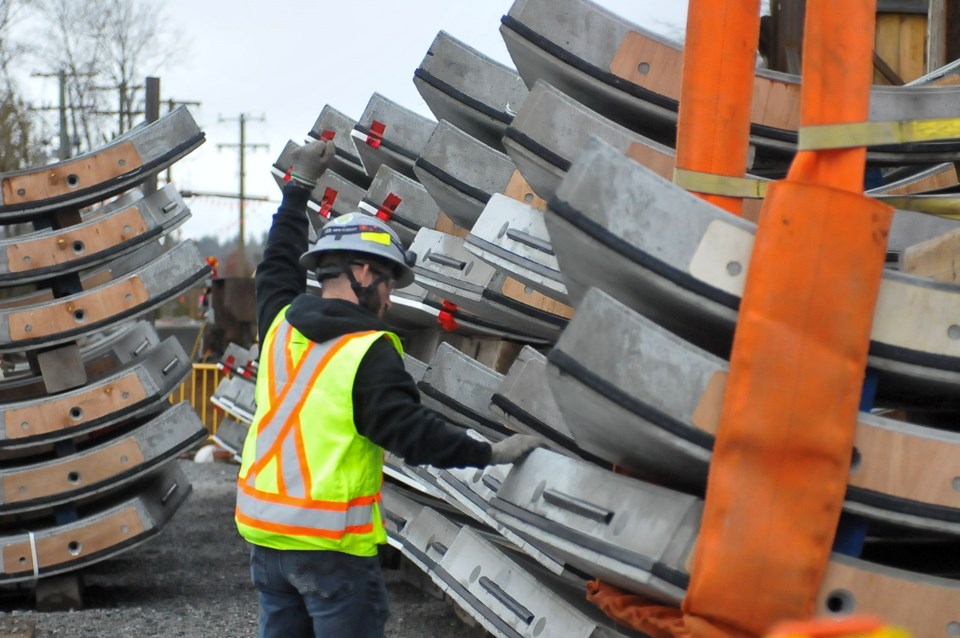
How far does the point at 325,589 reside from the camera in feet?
13.5

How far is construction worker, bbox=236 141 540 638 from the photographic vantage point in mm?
4074

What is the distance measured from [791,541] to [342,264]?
1.80m

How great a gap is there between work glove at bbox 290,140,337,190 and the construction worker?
96cm

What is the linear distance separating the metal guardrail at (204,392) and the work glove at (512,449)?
1629cm

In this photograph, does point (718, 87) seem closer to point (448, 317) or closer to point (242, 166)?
point (448, 317)

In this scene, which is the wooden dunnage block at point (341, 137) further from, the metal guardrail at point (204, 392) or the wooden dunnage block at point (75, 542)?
the metal guardrail at point (204, 392)

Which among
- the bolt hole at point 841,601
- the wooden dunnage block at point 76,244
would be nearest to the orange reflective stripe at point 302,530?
the bolt hole at point 841,601

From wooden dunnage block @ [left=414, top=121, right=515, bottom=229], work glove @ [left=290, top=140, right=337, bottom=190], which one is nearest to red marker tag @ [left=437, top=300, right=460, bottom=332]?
wooden dunnage block @ [left=414, top=121, right=515, bottom=229]

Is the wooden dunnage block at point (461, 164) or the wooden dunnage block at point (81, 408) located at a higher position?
the wooden dunnage block at point (461, 164)

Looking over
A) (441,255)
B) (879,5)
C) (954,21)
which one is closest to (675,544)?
(441,255)

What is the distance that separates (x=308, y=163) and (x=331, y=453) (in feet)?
5.16

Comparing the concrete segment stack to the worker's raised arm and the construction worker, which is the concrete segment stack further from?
the worker's raised arm

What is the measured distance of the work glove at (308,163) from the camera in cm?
523

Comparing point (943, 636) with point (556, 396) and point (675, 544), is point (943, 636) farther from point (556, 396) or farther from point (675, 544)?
point (556, 396)
